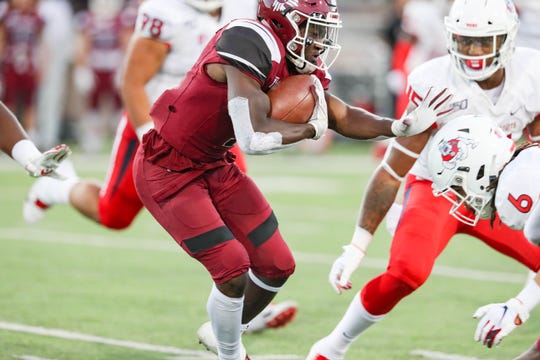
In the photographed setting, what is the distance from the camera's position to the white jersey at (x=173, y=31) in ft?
18.2

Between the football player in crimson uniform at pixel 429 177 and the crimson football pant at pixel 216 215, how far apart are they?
0.30 metres

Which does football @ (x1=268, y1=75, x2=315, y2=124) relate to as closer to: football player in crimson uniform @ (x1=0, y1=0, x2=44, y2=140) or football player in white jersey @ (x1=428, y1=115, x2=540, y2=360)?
football player in white jersey @ (x1=428, y1=115, x2=540, y2=360)

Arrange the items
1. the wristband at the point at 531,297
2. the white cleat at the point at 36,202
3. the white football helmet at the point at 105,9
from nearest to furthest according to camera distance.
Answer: the wristband at the point at 531,297
the white cleat at the point at 36,202
the white football helmet at the point at 105,9

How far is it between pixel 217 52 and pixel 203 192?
58cm

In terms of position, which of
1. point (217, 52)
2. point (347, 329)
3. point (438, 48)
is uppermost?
point (217, 52)

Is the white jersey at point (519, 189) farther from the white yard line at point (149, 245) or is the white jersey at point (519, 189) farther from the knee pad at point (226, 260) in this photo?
the white yard line at point (149, 245)

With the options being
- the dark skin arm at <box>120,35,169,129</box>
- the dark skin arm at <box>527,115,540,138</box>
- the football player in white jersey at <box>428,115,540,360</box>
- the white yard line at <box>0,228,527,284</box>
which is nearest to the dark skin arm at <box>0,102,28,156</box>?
the dark skin arm at <box>120,35,169,129</box>

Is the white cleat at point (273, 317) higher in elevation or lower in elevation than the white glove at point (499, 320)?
lower

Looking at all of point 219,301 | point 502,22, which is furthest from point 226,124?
point 502,22

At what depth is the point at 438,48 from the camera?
1059cm

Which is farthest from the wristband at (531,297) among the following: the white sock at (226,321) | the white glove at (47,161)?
the white glove at (47,161)

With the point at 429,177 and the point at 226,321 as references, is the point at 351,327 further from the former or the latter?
the point at 429,177

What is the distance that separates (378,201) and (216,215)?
697 millimetres

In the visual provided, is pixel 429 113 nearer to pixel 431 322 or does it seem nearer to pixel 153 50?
pixel 431 322
